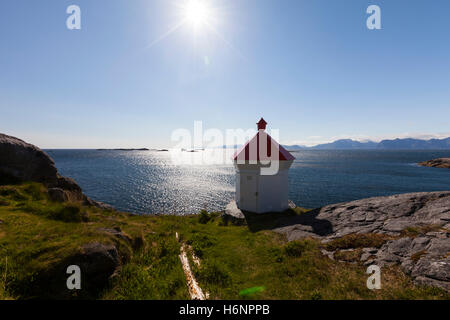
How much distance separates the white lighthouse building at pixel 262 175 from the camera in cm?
1548

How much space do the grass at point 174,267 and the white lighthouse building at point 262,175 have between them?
5.83 metres

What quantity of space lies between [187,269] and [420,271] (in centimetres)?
764

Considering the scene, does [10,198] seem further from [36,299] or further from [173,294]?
[173,294]

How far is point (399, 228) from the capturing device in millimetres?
8688

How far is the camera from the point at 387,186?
4922 cm

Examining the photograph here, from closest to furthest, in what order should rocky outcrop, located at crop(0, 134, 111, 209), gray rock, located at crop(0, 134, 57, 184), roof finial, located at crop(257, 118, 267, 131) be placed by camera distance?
rocky outcrop, located at crop(0, 134, 111, 209) → gray rock, located at crop(0, 134, 57, 184) → roof finial, located at crop(257, 118, 267, 131)

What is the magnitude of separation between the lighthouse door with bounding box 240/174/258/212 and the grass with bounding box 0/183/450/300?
227 inches

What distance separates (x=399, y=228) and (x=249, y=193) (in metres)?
9.48

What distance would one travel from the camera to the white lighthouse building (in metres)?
15.5

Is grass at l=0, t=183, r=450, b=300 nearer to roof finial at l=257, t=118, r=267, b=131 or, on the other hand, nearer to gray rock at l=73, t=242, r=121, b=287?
gray rock at l=73, t=242, r=121, b=287

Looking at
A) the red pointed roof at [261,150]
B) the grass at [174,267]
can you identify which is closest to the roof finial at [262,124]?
the red pointed roof at [261,150]
